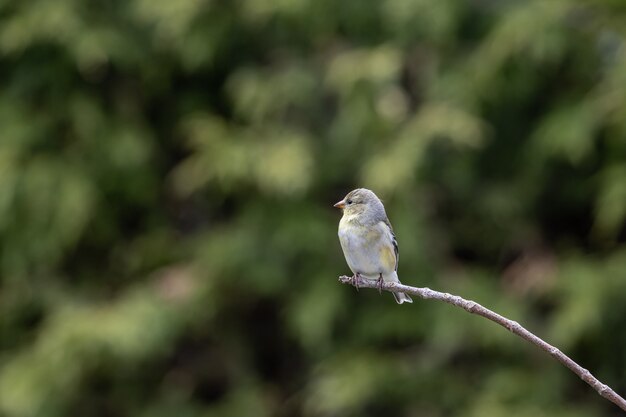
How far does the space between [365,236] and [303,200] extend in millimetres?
2095

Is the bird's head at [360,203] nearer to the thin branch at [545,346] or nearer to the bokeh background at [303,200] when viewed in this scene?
the thin branch at [545,346]

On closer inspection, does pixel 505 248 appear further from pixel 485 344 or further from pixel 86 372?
pixel 86 372

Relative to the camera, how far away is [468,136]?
4.62 m

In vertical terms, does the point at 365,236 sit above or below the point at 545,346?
above

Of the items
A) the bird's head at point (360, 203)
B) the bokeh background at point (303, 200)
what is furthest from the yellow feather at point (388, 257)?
the bokeh background at point (303, 200)

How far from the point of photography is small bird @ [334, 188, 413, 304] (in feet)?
8.91

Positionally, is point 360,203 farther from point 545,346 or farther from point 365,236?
point 545,346

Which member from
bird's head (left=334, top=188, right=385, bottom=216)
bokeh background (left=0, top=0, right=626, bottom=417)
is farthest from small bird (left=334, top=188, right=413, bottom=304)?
bokeh background (left=0, top=0, right=626, bottom=417)

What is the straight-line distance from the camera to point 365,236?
275 centimetres

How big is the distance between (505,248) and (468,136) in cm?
73

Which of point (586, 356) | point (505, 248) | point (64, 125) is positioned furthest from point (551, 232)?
point (64, 125)

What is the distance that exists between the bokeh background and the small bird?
161 cm

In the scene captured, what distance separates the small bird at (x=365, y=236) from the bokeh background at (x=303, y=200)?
5.29 ft

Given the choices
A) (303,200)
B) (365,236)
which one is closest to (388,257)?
(365,236)
